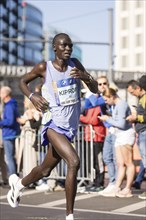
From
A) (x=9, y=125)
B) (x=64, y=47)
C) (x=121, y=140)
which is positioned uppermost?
(x=64, y=47)

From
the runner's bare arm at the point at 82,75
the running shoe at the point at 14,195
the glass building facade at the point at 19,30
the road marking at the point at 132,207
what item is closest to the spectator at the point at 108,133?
the road marking at the point at 132,207

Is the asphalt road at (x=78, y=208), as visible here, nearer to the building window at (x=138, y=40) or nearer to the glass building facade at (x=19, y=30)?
the glass building facade at (x=19, y=30)

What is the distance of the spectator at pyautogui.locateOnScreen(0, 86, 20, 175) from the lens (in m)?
12.7

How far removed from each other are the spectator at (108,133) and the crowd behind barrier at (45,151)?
1.45 feet

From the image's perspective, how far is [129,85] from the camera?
37.4 feet

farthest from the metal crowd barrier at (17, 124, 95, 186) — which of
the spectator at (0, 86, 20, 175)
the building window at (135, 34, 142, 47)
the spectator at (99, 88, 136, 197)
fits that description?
the building window at (135, 34, 142, 47)

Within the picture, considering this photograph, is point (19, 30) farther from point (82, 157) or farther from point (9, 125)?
point (82, 157)

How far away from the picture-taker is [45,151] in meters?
12.9

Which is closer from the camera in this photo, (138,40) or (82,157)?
(82,157)

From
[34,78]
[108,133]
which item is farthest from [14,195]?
[108,133]

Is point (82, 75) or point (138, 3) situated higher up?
point (138, 3)

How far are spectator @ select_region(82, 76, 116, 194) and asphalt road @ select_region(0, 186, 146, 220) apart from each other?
0.47m

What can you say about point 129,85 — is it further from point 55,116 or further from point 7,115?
point 55,116

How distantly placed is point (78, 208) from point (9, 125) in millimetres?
3265
